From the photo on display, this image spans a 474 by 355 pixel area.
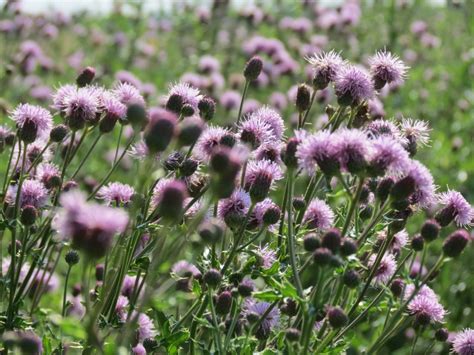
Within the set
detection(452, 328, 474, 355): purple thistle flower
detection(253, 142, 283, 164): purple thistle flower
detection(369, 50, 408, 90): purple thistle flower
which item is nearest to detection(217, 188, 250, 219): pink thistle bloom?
detection(253, 142, 283, 164): purple thistle flower

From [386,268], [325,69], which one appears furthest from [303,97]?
[386,268]

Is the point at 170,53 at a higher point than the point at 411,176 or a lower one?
lower

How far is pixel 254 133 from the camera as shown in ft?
10.7

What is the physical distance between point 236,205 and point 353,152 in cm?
65

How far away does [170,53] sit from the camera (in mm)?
11508

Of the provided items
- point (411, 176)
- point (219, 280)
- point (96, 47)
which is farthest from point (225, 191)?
point (96, 47)

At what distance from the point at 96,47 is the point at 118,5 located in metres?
0.68

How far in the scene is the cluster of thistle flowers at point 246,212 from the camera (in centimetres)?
243

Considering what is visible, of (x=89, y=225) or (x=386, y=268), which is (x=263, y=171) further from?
(x=89, y=225)

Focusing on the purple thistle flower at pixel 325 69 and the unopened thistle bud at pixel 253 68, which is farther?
the unopened thistle bud at pixel 253 68

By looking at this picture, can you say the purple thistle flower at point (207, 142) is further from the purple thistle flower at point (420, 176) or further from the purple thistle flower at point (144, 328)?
the purple thistle flower at point (420, 176)

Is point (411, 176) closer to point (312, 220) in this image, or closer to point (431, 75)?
point (312, 220)

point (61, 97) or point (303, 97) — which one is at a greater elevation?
point (303, 97)

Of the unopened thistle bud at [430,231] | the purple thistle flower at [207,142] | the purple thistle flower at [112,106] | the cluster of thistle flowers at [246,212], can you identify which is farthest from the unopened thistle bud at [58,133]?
the unopened thistle bud at [430,231]
